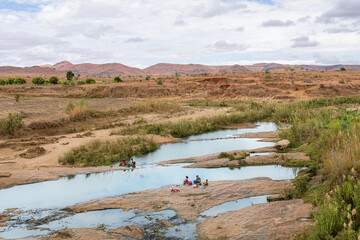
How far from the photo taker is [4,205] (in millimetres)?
10070

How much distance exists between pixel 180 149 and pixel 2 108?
17000 millimetres

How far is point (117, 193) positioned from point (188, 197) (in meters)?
2.76

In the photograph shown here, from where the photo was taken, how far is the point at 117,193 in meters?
10.9

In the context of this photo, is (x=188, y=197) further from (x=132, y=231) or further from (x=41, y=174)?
(x=41, y=174)

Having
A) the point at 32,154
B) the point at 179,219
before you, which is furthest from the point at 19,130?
the point at 179,219

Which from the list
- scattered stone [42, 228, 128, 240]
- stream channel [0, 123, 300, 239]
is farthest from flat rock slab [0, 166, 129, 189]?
scattered stone [42, 228, 128, 240]

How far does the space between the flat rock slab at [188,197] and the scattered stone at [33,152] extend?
6841mm

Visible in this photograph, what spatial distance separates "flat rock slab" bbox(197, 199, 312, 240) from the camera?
274 inches

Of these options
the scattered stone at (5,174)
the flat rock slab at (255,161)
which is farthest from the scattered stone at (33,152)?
the flat rock slab at (255,161)

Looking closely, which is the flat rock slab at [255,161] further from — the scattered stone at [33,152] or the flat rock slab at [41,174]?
the scattered stone at [33,152]

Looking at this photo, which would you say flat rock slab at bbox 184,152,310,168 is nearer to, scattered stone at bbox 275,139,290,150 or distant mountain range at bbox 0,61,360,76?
scattered stone at bbox 275,139,290,150

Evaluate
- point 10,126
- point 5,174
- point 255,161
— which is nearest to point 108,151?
point 5,174

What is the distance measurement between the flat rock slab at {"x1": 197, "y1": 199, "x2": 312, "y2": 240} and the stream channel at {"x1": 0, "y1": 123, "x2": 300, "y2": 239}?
53cm

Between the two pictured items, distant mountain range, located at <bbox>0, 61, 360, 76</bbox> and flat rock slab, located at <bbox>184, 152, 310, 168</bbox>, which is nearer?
flat rock slab, located at <bbox>184, 152, 310, 168</bbox>
